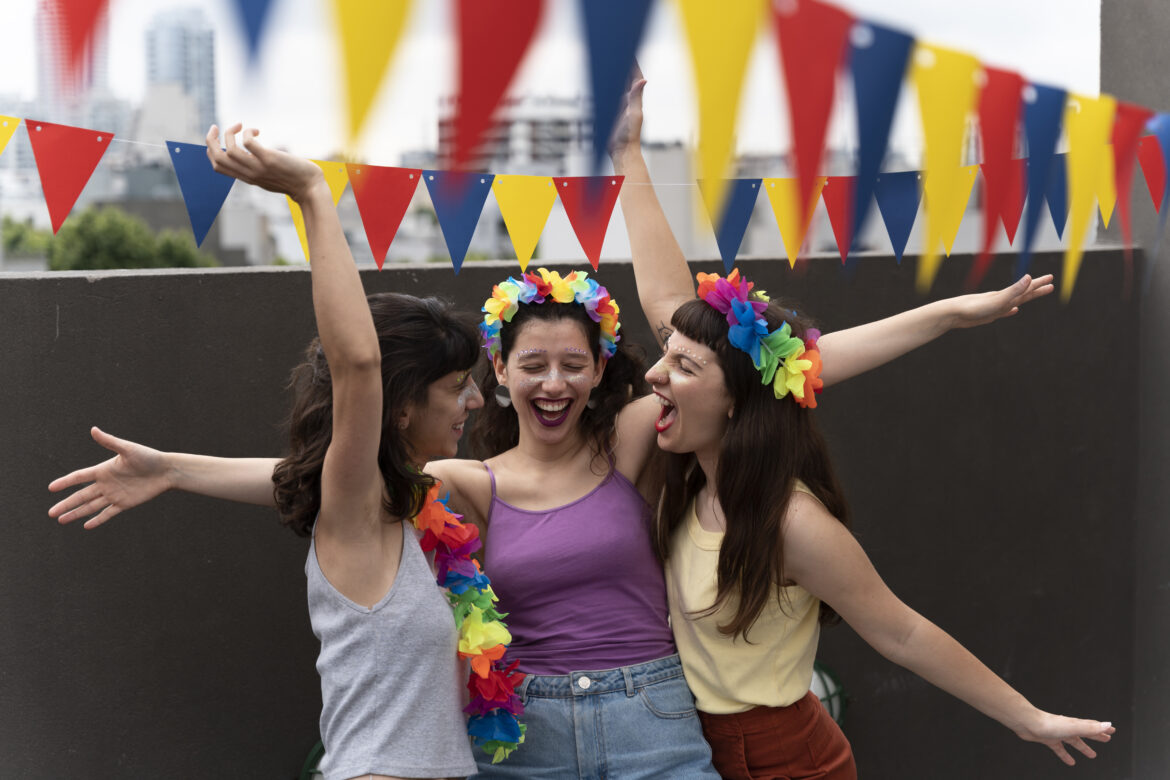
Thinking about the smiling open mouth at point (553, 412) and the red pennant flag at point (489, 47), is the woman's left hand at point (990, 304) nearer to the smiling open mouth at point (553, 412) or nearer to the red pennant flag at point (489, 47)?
the smiling open mouth at point (553, 412)

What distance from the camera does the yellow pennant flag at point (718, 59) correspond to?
68.0 inches

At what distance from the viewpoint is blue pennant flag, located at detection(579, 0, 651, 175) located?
1.64 meters

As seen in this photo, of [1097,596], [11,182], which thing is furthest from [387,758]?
[1097,596]

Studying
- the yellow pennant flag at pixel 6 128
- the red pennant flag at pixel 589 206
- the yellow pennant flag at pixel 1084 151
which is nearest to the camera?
the yellow pennant flag at pixel 6 128

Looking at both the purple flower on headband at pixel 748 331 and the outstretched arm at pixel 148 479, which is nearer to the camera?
the outstretched arm at pixel 148 479

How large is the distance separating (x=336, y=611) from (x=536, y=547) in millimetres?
403

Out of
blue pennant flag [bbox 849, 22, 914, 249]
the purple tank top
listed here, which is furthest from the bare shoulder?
blue pennant flag [bbox 849, 22, 914, 249]

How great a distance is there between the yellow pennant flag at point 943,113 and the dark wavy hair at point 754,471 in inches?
14.1

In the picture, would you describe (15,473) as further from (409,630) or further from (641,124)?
(641,124)

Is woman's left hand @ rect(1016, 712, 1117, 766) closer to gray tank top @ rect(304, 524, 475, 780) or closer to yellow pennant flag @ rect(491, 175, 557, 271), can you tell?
gray tank top @ rect(304, 524, 475, 780)

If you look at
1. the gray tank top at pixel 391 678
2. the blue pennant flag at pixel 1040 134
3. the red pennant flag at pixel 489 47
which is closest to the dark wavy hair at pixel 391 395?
the gray tank top at pixel 391 678

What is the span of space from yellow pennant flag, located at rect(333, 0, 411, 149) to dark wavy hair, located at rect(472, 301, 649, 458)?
772 mm

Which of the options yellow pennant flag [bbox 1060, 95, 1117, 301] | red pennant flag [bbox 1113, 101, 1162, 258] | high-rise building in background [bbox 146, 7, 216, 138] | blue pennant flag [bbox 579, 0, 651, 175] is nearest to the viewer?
high-rise building in background [bbox 146, 7, 216, 138]

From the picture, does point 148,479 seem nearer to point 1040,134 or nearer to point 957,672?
point 957,672
